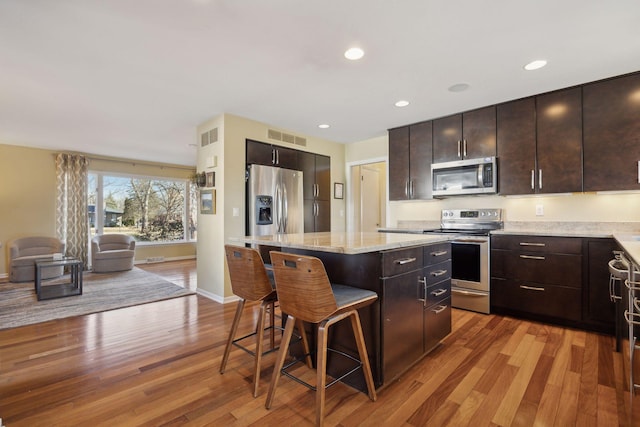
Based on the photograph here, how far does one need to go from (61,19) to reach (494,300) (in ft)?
14.2

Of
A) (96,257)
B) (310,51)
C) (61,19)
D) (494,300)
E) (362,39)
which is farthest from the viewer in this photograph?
(96,257)

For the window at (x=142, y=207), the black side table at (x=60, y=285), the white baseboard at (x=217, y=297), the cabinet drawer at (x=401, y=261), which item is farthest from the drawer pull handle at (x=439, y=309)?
the window at (x=142, y=207)

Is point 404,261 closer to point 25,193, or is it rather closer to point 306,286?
point 306,286

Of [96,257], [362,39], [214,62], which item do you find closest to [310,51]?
[362,39]

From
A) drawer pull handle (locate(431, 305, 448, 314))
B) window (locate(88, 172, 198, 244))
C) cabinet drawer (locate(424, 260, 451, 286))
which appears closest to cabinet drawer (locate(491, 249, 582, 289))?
cabinet drawer (locate(424, 260, 451, 286))

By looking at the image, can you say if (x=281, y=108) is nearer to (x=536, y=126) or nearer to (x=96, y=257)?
(x=536, y=126)

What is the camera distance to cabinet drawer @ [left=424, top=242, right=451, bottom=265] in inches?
86.0

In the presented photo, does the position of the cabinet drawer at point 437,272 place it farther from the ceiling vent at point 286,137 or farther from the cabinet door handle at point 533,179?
the ceiling vent at point 286,137

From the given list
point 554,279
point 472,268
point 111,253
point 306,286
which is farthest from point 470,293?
point 111,253

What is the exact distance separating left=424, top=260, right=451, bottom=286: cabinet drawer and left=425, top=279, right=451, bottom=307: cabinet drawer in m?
0.04

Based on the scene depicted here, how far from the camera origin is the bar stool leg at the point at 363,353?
1.67 meters

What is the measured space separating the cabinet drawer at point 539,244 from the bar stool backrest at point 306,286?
2463mm

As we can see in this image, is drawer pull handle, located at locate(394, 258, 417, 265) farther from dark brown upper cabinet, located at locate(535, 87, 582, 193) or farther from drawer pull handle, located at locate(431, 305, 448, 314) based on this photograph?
dark brown upper cabinet, located at locate(535, 87, 582, 193)

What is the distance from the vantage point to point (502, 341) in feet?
8.34
